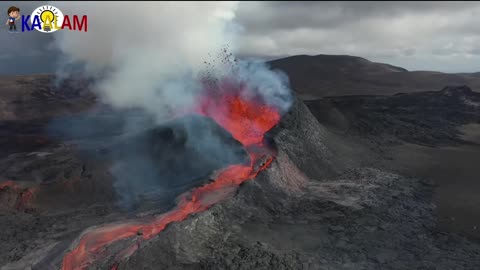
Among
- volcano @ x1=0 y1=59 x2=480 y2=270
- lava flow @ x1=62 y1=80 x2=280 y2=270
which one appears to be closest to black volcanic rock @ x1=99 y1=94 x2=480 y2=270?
volcano @ x1=0 y1=59 x2=480 y2=270

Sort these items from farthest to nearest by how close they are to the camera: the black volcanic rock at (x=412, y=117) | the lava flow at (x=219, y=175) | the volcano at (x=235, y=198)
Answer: the black volcanic rock at (x=412, y=117) → the volcano at (x=235, y=198) → the lava flow at (x=219, y=175)

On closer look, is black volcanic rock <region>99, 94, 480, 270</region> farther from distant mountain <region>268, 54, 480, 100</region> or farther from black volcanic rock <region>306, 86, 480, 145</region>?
distant mountain <region>268, 54, 480, 100</region>

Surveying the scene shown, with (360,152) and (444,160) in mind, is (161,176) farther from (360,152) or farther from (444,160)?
(444,160)

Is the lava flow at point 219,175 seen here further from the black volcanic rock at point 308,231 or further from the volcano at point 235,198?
the black volcanic rock at point 308,231

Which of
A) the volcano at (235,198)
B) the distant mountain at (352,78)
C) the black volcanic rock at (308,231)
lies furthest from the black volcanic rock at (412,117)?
the distant mountain at (352,78)

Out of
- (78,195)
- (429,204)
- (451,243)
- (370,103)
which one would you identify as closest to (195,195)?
(78,195)

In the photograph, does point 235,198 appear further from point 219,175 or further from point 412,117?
point 412,117
